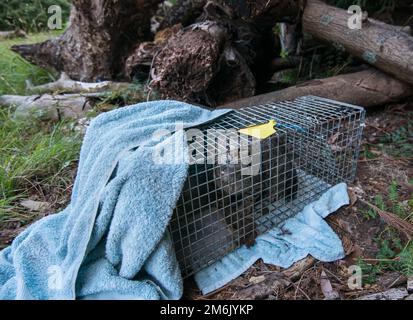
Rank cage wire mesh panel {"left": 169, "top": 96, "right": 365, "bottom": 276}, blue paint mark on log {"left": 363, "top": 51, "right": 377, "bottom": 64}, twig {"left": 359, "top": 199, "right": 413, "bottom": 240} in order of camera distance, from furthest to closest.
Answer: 1. blue paint mark on log {"left": 363, "top": 51, "right": 377, "bottom": 64}
2. twig {"left": 359, "top": 199, "right": 413, "bottom": 240}
3. cage wire mesh panel {"left": 169, "top": 96, "right": 365, "bottom": 276}

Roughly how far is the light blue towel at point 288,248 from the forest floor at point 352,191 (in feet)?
0.09

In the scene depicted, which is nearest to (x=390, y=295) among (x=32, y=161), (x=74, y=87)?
(x=32, y=161)

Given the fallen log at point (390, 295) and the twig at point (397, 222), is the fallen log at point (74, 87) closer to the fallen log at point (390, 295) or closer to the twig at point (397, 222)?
the twig at point (397, 222)

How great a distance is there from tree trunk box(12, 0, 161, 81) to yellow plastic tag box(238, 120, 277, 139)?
1.64 meters

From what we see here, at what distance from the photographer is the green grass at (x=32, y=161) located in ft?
5.01

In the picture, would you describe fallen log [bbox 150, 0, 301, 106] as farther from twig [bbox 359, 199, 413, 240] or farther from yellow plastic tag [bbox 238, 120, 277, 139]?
twig [bbox 359, 199, 413, 240]

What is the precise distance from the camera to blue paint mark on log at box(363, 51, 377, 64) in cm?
199

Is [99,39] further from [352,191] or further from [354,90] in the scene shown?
[352,191]

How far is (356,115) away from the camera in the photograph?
143cm

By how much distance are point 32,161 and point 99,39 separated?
4.04 ft

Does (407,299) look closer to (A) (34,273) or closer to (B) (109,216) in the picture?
(B) (109,216)

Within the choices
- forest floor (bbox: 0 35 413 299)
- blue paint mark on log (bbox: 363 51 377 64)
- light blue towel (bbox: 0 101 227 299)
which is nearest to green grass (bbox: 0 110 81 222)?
forest floor (bbox: 0 35 413 299)
